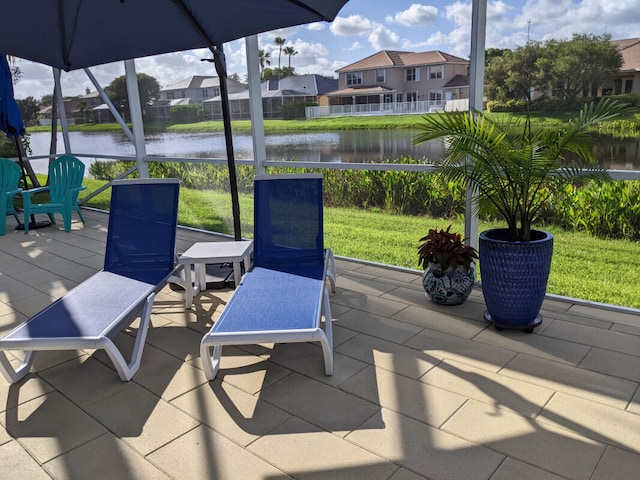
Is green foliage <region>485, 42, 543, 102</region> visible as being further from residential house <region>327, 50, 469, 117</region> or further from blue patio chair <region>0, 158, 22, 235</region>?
blue patio chair <region>0, 158, 22, 235</region>

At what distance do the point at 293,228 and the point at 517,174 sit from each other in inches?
66.6

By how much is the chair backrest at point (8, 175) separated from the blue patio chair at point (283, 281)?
476 centimetres

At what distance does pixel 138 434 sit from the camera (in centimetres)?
239

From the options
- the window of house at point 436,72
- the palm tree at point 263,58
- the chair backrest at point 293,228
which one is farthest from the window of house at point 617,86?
the palm tree at point 263,58

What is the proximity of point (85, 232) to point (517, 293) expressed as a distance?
5762mm

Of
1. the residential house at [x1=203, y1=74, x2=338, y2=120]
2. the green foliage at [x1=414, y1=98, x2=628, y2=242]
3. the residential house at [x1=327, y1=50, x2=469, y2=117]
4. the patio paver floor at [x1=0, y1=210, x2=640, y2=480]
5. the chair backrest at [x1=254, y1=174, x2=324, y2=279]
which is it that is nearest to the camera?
the patio paver floor at [x1=0, y1=210, x2=640, y2=480]

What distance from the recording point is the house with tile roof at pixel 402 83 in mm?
4148

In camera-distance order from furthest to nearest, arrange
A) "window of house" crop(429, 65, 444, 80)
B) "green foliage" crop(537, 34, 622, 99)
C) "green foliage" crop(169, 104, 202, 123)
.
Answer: "green foliage" crop(169, 104, 202, 123), "window of house" crop(429, 65, 444, 80), "green foliage" crop(537, 34, 622, 99)

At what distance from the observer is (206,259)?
3.83 meters

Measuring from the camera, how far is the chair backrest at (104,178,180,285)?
13.0ft

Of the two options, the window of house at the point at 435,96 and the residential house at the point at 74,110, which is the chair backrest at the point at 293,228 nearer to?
the window of house at the point at 435,96

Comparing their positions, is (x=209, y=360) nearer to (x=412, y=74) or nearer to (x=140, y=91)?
(x=412, y=74)

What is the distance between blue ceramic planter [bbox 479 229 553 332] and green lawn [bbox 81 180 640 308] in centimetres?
126

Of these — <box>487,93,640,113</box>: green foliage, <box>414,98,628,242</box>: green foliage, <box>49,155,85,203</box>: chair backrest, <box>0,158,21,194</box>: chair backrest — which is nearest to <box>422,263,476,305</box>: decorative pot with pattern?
<box>414,98,628,242</box>: green foliage
